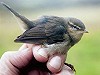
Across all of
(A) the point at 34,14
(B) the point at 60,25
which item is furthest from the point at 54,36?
(A) the point at 34,14

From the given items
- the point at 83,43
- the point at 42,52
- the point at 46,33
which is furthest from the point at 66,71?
the point at 83,43

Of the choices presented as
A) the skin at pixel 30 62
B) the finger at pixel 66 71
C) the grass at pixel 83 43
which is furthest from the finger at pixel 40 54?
the grass at pixel 83 43

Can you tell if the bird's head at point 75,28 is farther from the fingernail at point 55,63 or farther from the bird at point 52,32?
the fingernail at point 55,63

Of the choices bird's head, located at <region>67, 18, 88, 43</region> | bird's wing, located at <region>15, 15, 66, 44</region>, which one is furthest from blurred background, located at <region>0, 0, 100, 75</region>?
bird's wing, located at <region>15, 15, 66, 44</region>

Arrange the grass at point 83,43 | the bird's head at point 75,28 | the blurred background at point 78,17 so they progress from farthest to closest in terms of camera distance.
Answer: the blurred background at point 78,17
the grass at point 83,43
the bird's head at point 75,28

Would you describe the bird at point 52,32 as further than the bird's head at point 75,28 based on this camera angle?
No

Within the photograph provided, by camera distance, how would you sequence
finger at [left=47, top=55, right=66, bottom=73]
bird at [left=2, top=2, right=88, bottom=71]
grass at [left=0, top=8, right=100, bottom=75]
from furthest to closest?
grass at [left=0, top=8, right=100, bottom=75], bird at [left=2, top=2, right=88, bottom=71], finger at [left=47, top=55, right=66, bottom=73]

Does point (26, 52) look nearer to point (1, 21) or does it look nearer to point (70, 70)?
point (70, 70)

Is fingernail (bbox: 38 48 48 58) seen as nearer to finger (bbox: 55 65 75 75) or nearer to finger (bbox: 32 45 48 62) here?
finger (bbox: 32 45 48 62)
